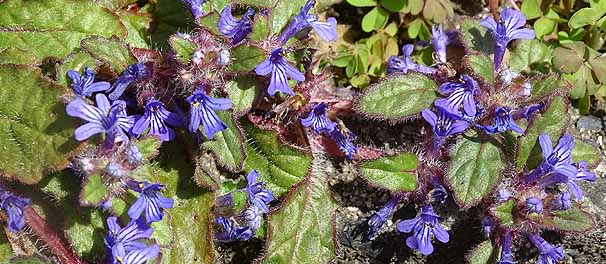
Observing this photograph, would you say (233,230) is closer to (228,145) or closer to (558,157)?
(228,145)

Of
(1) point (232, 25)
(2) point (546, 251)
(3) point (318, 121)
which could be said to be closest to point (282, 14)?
(1) point (232, 25)

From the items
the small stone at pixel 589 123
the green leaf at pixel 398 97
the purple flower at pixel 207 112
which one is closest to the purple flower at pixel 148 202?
the purple flower at pixel 207 112

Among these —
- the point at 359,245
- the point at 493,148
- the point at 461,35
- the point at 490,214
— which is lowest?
the point at 359,245

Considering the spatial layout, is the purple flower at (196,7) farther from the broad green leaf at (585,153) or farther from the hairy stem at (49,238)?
the broad green leaf at (585,153)

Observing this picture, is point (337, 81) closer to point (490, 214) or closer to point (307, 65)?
point (307, 65)

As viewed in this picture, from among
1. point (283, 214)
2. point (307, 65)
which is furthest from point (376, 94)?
point (283, 214)
